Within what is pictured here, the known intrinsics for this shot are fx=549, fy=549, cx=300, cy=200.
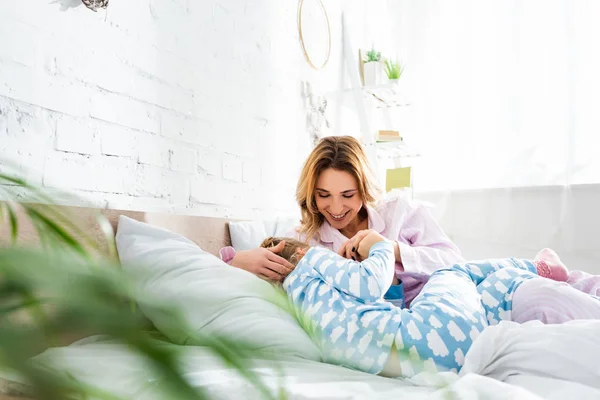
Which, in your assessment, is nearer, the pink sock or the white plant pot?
the pink sock

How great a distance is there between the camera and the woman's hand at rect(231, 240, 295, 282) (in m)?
1.37

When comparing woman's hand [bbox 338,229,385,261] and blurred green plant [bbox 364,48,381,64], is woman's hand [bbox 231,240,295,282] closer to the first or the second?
woman's hand [bbox 338,229,385,261]

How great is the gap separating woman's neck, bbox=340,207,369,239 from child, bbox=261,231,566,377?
0.50 meters

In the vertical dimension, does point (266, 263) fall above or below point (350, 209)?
below

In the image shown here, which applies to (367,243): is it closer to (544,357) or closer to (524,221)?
(544,357)

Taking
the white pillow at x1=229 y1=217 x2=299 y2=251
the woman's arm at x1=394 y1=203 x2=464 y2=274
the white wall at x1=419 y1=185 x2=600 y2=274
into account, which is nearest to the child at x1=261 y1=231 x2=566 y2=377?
the woman's arm at x1=394 y1=203 x2=464 y2=274

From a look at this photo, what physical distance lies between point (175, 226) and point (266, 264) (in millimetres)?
324

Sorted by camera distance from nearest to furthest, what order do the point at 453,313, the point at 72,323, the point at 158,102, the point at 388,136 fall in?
the point at 72,323 → the point at 453,313 → the point at 158,102 → the point at 388,136

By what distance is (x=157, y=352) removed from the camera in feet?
0.42

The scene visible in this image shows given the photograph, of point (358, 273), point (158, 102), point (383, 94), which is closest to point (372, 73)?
point (383, 94)

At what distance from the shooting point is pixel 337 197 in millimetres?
1830

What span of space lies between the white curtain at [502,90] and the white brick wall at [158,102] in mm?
848

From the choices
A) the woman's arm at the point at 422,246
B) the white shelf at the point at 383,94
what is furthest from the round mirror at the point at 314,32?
the woman's arm at the point at 422,246

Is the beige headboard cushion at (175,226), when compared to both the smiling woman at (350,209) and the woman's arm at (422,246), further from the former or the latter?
the woman's arm at (422,246)
